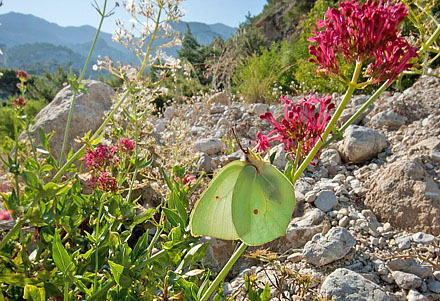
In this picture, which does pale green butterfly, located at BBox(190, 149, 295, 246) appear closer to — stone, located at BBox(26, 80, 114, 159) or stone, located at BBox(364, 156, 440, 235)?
stone, located at BBox(364, 156, 440, 235)

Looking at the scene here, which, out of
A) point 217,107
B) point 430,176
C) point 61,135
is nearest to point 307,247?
point 430,176

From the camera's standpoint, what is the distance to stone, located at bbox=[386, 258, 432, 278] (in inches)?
75.8

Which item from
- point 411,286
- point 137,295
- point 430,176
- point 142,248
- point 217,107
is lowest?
point 411,286

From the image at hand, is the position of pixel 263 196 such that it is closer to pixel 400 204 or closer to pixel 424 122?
pixel 400 204

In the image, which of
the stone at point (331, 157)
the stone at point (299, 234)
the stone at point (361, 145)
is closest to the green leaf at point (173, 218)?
the stone at point (299, 234)

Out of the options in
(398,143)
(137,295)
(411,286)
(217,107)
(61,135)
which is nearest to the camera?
(137,295)

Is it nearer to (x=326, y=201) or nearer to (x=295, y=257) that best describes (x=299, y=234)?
(x=295, y=257)

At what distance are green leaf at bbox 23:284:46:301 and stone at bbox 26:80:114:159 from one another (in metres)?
3.04

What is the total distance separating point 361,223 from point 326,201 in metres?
0.30

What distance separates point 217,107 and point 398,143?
294 centimetres

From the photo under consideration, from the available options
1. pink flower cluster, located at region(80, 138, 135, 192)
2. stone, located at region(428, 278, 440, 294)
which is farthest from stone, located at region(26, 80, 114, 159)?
stone, located at region(428, 278, 440, 294)

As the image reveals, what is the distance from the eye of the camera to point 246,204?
1.14m

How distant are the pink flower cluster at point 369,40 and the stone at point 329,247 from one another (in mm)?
1277

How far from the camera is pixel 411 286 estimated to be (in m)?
1.84
